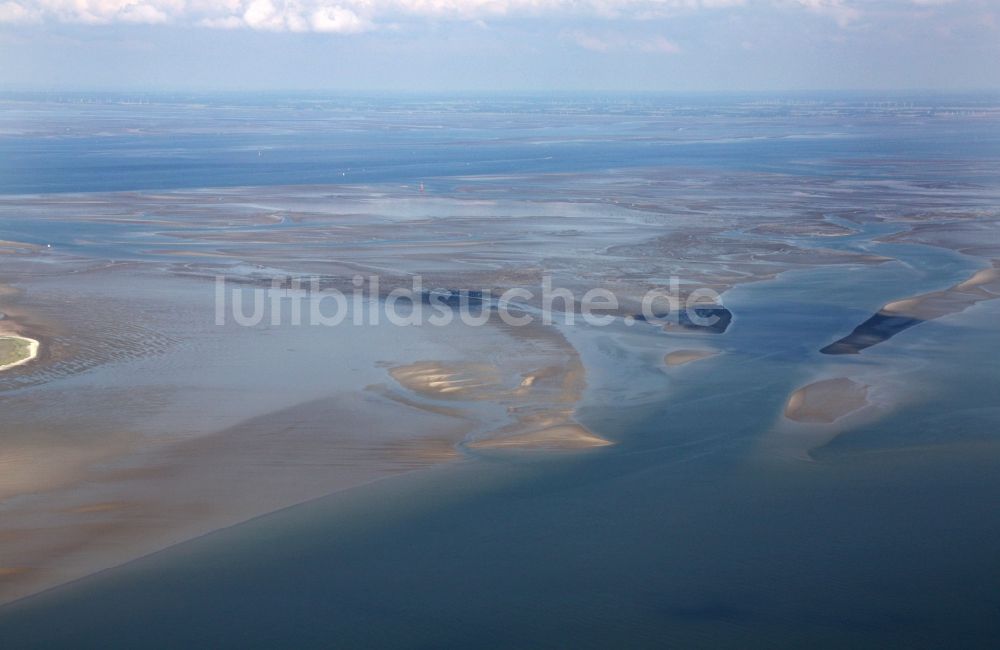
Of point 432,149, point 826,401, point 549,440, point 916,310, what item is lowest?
point 549,440

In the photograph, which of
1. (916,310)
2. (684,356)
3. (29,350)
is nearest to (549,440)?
(684,356)

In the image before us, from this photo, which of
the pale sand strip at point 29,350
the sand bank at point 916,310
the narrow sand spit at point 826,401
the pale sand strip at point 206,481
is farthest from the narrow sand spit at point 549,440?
the pale sand strip at point 29,350

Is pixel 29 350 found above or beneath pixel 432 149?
beneath

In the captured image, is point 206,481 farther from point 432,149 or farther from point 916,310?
point 432,149

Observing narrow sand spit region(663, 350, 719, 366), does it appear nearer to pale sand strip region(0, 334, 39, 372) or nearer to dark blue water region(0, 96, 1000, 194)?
pale sand strip region(0, 334, 39, 372)

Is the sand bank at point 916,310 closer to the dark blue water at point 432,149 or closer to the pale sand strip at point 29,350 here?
the pale sand strip at point 29,350

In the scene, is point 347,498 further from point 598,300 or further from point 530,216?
point 530,216
